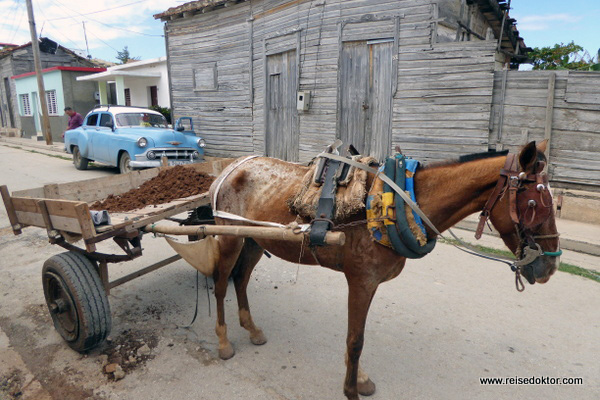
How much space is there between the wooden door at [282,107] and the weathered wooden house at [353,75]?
3 cm

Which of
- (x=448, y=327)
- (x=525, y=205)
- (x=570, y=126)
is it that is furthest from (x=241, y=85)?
(x=525, y=205)

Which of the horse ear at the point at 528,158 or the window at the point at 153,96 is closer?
the horse ear at the point at 528,158

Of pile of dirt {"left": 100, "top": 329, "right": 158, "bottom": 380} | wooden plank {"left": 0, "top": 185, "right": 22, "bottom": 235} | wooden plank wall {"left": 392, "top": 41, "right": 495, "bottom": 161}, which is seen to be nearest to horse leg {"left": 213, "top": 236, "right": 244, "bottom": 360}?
pile of dirt {"left": 100, "top": 329, "right": 158, "bottom": 380}

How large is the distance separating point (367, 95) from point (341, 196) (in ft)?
22.9

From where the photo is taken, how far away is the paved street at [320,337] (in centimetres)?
297

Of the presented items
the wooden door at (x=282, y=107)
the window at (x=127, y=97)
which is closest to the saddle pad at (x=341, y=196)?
the wooden door at (x=282, y=107)

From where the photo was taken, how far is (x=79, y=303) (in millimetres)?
3174

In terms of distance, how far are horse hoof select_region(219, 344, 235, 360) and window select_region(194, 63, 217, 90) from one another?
1148 centimetres

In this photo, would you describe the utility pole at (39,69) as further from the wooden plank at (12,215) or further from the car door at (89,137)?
the wooden plank at (12,215)

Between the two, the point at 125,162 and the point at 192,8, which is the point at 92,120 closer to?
the point at 125,162

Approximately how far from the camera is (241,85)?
1261cm

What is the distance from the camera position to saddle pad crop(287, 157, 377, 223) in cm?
260

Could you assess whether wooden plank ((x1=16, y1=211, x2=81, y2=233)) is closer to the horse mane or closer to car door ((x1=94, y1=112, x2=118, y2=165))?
the horse mane

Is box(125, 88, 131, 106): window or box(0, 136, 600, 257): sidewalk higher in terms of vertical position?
box(125, 88, 131, 106): window
